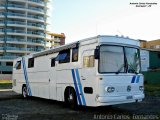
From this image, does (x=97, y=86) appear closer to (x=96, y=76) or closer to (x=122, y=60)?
(x=96, y=76)

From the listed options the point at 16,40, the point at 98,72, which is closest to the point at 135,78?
the point at 98,72

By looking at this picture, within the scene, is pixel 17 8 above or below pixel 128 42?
above

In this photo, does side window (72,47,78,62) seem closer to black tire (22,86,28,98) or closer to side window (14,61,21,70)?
black tire (22,86,28,98)

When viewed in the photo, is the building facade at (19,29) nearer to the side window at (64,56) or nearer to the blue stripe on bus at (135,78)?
the side window at (64,56)

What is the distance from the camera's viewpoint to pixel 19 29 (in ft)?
273

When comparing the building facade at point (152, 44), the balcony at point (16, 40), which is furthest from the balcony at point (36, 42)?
the building facade at point (152, 44)

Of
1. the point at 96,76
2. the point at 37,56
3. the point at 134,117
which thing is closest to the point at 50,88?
the point at 37,56

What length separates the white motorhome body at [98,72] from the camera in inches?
442

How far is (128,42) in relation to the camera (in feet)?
40.2

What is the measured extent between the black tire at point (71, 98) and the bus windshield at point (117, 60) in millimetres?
2388

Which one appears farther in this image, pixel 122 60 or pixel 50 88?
pixel 50 88

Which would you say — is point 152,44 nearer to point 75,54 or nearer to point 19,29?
point 19,29

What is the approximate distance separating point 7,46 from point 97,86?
72.7 m

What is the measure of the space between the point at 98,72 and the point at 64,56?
3.26m
